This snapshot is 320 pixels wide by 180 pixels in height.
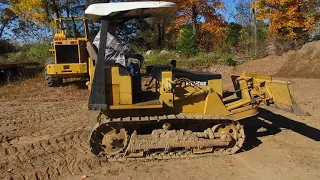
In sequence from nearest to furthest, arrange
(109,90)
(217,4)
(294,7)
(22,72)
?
(109,90)
(22,72)
(294,7)
(217,4)

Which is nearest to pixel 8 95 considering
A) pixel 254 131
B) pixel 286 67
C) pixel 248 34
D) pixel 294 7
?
pixel 254 131

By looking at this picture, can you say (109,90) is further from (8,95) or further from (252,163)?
(8,95)

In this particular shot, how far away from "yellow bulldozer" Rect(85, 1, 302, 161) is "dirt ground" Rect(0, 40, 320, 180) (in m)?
0.25

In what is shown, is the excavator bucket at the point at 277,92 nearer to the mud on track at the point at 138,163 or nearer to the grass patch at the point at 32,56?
the mud on track at the point at 138,163

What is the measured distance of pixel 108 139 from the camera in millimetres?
5602

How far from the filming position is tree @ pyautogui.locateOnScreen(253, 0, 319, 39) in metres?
18.5

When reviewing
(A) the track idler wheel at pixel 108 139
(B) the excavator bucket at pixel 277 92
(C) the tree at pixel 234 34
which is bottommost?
(A) the track idler wheel at pixel 108 139

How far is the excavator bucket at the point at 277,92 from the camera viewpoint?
5.66 metres

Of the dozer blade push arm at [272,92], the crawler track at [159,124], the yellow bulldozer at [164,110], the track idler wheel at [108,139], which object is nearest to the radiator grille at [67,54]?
the yellow bulldozer at [164,110]

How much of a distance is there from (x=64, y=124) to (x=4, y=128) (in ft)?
4.36

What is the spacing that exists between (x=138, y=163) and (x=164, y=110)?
0.98 meters

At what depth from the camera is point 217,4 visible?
23.2 metres

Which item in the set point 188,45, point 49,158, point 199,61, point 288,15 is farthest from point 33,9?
point 49,158

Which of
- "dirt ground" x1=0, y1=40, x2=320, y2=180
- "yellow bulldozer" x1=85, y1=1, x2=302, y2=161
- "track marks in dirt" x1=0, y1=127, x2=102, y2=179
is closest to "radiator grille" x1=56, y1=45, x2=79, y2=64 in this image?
"dirt ground" x1=0, y1=40, x2=320, y2=180
